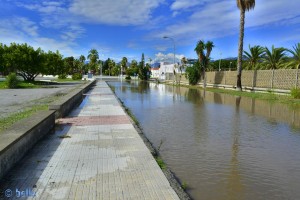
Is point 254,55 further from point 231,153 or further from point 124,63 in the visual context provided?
point 124,63

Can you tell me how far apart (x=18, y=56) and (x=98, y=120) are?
33.9m

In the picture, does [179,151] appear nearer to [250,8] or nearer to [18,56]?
[250,8]

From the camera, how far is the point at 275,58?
41219 millimetres

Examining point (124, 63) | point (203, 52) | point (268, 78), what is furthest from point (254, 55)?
point (124, 63)

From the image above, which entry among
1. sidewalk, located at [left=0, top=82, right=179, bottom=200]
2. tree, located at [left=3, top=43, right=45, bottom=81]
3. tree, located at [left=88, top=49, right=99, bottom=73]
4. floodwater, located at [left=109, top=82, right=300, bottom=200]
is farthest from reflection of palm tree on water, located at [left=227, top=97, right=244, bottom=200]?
tree, located at [left=88, top=49, right=99, bottom=73]

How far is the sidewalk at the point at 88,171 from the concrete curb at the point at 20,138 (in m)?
0.17

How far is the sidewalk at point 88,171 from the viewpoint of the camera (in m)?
4.98

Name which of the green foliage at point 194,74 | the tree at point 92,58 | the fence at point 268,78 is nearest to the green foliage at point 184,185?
the fence at point 268,78

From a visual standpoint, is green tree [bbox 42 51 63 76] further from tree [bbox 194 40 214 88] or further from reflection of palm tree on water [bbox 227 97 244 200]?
reflection of palm tree on water [bbox 227 97 244 200]

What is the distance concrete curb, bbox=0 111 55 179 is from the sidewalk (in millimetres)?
165

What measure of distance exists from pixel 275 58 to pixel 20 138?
1558 inches

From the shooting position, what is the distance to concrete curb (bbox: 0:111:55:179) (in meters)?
5.76

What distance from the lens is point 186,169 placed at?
23.1 ft

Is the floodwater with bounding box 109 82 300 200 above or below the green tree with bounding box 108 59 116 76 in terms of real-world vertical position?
below
